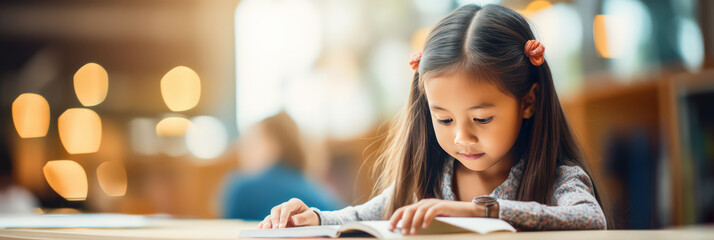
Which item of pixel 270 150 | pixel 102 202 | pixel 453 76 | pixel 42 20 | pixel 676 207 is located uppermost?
pixel 42 20

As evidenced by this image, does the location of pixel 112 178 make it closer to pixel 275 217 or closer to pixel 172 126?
pixel 172 126

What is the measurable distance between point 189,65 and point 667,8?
4273 millimetres

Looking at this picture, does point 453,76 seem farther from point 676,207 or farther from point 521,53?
point 676,207

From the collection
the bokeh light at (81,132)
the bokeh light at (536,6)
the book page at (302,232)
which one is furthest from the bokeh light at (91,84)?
the book page at (302,232)

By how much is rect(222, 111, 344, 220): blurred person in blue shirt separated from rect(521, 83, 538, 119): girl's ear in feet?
3.97

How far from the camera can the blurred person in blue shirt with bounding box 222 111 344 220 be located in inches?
79.1

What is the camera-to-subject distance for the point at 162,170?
17.0 ft

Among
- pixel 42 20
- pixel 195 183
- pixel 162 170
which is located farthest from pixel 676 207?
pixel 42 20

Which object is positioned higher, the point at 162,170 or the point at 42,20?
the point at 42,20

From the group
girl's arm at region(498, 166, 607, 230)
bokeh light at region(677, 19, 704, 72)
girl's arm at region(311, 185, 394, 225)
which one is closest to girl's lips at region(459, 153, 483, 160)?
girl's arm at region(498, 166, 607, 230)

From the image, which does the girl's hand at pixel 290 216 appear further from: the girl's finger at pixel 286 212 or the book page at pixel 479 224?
the book page at pixel 479 224

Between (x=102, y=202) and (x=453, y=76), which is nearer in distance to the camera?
(x=453, y=76)

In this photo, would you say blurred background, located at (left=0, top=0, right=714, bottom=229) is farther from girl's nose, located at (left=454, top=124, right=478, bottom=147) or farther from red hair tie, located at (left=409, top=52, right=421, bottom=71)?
girl's nose, located at (left=454, top=124, right=478, bottom=147)

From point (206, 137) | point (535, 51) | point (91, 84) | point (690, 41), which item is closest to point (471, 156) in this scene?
point (535, 51)
